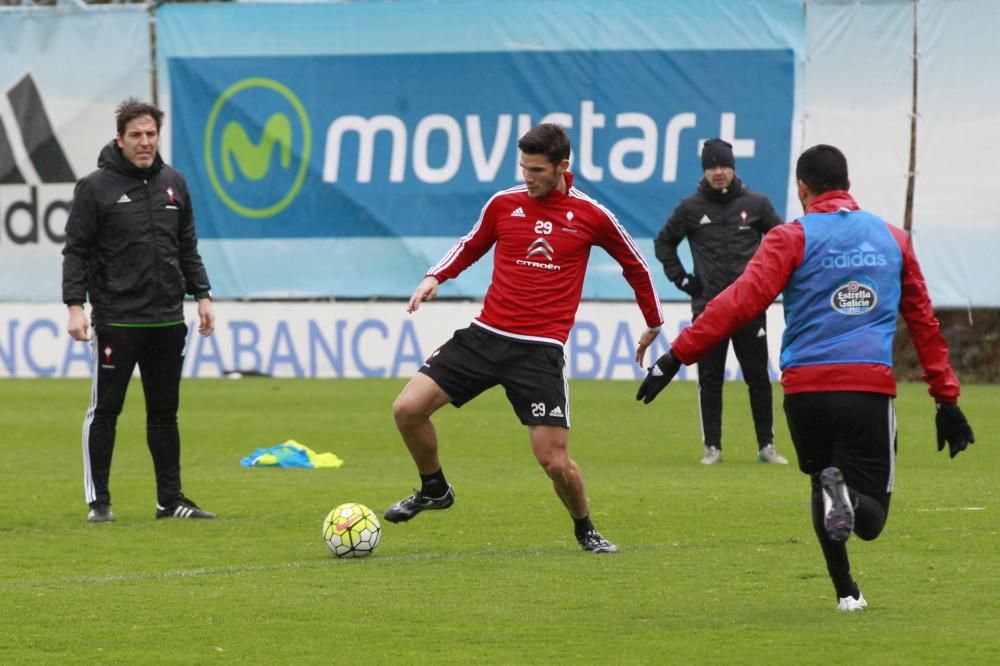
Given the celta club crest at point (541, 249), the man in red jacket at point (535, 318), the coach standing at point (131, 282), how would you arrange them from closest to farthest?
the man in red jacket at point (535, 318) → the celta club crest at point (541, 249) → the coach standing at point (131, 282)

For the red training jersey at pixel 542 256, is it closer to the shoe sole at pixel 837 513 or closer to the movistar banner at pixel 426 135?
the shoe sole at pixel 837 513

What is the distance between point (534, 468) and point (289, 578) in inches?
198

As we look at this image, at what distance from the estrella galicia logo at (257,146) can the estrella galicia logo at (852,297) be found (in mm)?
15324

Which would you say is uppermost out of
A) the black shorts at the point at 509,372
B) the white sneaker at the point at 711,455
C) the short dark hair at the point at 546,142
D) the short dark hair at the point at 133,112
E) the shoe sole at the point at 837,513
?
the short dark hair at the point at 133,112

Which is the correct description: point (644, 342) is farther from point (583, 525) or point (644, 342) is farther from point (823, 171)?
point (823, 171)

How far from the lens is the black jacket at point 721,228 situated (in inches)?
521

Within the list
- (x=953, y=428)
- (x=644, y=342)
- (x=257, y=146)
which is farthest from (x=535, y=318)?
(x=257, y=146)

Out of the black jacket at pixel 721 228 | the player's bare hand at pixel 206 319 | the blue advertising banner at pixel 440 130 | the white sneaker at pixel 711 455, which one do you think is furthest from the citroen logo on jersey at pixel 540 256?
the blue advertising banner at pixel 440 130

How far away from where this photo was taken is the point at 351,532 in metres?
8.77

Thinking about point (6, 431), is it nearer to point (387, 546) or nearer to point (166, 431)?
point (166, 431)

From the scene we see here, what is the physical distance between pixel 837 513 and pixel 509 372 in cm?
250

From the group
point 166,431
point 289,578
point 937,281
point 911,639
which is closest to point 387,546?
point 289,578

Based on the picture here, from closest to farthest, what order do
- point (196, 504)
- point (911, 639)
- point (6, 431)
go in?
point (911, 639)
point (196, 504)
point (6, 431)

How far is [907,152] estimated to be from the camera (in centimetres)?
1972
